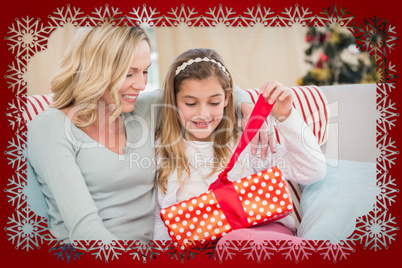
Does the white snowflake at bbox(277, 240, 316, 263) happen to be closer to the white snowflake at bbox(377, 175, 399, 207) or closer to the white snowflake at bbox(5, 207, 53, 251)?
the white snowflake at bbox(377, 175, 399, 207)

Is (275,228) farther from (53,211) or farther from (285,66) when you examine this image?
(285,66)

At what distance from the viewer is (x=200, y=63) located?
4.71 ft

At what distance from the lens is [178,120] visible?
4.98 feet

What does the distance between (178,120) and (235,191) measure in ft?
1.30

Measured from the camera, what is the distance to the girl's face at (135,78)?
1.29m

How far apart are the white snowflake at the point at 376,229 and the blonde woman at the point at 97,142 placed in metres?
0.71

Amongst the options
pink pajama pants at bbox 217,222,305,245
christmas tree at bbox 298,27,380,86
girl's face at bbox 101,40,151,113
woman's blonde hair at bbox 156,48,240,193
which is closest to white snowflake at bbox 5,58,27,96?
girl's face at bbox 101,40,151,113

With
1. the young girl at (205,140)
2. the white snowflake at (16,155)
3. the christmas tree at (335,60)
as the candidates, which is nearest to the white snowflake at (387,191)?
the young girl at (205,140)

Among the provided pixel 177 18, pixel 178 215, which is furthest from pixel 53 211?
pixel 177 18

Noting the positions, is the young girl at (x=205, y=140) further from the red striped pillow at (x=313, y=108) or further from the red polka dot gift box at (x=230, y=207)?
the red striped pillow at (x=313, y=108)

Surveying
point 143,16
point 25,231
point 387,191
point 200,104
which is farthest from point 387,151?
point 25,231

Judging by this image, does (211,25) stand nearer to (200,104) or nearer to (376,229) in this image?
(200,104)

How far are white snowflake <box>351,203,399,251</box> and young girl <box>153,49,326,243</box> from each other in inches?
11.0

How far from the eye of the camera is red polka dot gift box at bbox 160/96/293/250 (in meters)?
1.26
